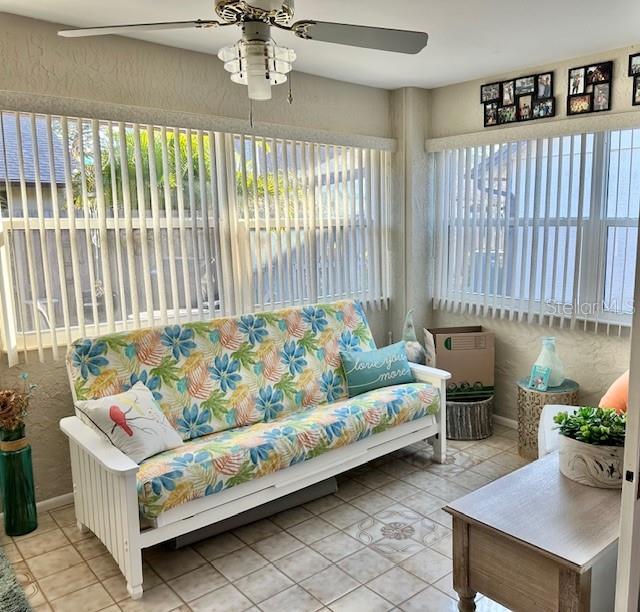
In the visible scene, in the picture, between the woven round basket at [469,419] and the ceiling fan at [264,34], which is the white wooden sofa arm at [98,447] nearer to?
the ceiling fan at [264,34]

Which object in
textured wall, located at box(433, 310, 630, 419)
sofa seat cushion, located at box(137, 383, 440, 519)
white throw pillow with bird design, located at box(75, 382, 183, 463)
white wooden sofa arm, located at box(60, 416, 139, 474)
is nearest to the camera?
white wooden sofa arm, located at box(60, 416, 139, 474)

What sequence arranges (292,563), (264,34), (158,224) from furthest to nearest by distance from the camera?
(158,224) → (292,563) → (264,34)

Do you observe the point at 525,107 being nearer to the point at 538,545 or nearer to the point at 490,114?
the point at 490,114

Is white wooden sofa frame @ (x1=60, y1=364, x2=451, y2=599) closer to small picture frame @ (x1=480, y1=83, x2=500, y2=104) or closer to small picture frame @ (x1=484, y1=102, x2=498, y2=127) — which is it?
small picture frame @ (x1=484, y1=102, x2=498, y2=127)

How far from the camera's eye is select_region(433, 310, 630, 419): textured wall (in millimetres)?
3431

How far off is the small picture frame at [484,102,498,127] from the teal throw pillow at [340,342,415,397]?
1.72 meters

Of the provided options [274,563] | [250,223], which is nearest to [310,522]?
[274,563]

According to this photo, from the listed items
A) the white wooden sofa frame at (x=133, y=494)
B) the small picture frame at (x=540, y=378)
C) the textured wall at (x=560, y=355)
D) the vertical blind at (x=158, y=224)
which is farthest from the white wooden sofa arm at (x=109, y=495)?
the textured wall at (x=560, y=355)

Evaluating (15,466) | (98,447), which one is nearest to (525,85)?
(98,447)

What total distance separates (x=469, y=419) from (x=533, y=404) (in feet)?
1.57

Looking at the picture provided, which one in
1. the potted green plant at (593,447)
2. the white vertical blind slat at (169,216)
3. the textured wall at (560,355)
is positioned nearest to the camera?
the potted green plant at (593,447)

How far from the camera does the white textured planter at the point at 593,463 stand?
1941 mm

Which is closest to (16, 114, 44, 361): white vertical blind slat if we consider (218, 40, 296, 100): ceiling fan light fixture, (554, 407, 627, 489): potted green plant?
(218, 40, 296, 100): ceiling fan light fixture

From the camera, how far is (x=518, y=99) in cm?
367
